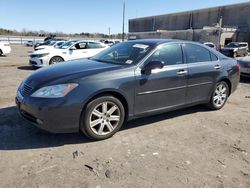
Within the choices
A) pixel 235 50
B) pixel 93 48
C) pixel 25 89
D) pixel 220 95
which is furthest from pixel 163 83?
pixel 235 50

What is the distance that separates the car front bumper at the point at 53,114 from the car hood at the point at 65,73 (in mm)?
311

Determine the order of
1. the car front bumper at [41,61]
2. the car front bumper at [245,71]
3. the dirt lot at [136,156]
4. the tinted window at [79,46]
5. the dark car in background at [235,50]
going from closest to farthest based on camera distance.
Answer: the dirt lot at [136,156] → the car front bumper at [245,71] → the car front bumper at [41,61] → the tinted window at [79,46] → the dark car in background at [235,50]

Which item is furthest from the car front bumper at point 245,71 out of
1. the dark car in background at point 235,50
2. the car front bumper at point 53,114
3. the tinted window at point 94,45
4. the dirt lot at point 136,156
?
the dark car in background at point 235,50

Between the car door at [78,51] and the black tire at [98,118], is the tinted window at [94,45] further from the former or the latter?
the black tire at [98,118]

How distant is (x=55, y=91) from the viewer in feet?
11.4

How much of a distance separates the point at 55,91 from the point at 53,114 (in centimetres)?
33

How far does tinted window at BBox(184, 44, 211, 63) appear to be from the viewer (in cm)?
477

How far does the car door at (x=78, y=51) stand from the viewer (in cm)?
1158

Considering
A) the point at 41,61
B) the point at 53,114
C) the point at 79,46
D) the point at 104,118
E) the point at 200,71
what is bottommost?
the point at 104,118

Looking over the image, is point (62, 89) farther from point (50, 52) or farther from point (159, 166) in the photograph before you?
point (50, 52)

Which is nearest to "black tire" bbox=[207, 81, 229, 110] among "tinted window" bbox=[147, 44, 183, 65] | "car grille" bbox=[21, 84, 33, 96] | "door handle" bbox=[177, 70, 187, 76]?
"door handle" bbox=[177, 70, 187, 76]

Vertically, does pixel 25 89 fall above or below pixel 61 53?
below

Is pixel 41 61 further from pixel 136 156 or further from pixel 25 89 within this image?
pixel 136 156

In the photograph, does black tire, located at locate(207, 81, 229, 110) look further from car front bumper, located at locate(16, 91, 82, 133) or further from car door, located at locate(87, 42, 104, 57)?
car door, located at locate(87, 42, 104, 57)
